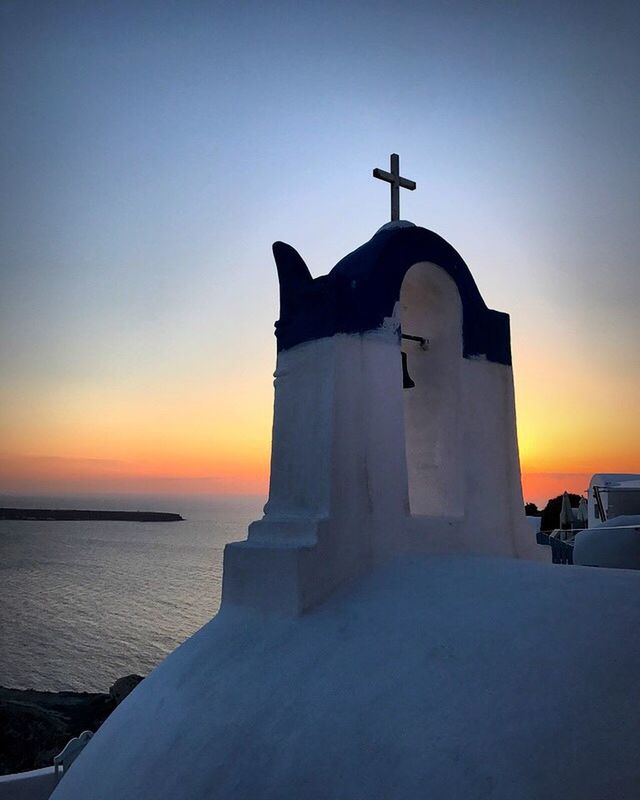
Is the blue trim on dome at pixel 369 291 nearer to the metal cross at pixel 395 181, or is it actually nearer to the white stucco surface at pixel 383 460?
the white stucco surface at pixel 383 460

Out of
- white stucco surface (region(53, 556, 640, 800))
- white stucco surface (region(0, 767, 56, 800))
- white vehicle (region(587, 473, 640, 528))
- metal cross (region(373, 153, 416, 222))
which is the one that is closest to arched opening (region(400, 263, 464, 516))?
metal cross (region(373, 153, 416, 222))

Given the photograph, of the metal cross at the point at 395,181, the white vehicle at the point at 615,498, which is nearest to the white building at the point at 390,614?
the metal cross at the point at 395,181

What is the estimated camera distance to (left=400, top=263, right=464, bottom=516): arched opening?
18.5 feet

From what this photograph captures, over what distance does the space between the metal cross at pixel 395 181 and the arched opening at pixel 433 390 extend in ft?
2.52

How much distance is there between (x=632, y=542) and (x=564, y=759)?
10054 mm

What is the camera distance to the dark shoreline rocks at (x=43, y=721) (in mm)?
18703

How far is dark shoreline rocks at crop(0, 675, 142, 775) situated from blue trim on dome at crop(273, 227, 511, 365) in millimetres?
16011

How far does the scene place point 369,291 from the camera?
5.20 m

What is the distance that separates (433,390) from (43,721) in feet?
Result: 67.7

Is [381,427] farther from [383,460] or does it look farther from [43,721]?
[43,721]

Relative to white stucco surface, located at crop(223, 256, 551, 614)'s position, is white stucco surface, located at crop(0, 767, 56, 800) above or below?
below

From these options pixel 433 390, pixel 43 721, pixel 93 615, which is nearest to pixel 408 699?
pixel 433 390

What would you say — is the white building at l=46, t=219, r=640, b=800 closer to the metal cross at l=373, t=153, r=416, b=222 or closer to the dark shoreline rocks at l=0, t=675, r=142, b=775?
the metal cross at l=373, t=153, r=416, b=222

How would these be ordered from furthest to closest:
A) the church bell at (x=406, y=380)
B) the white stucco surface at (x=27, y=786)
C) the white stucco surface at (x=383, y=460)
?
the white stucco surface at (x=27, y=786) → the church bell at (x=406, y=380) → the white stucco surface at (x=383, y=460)
